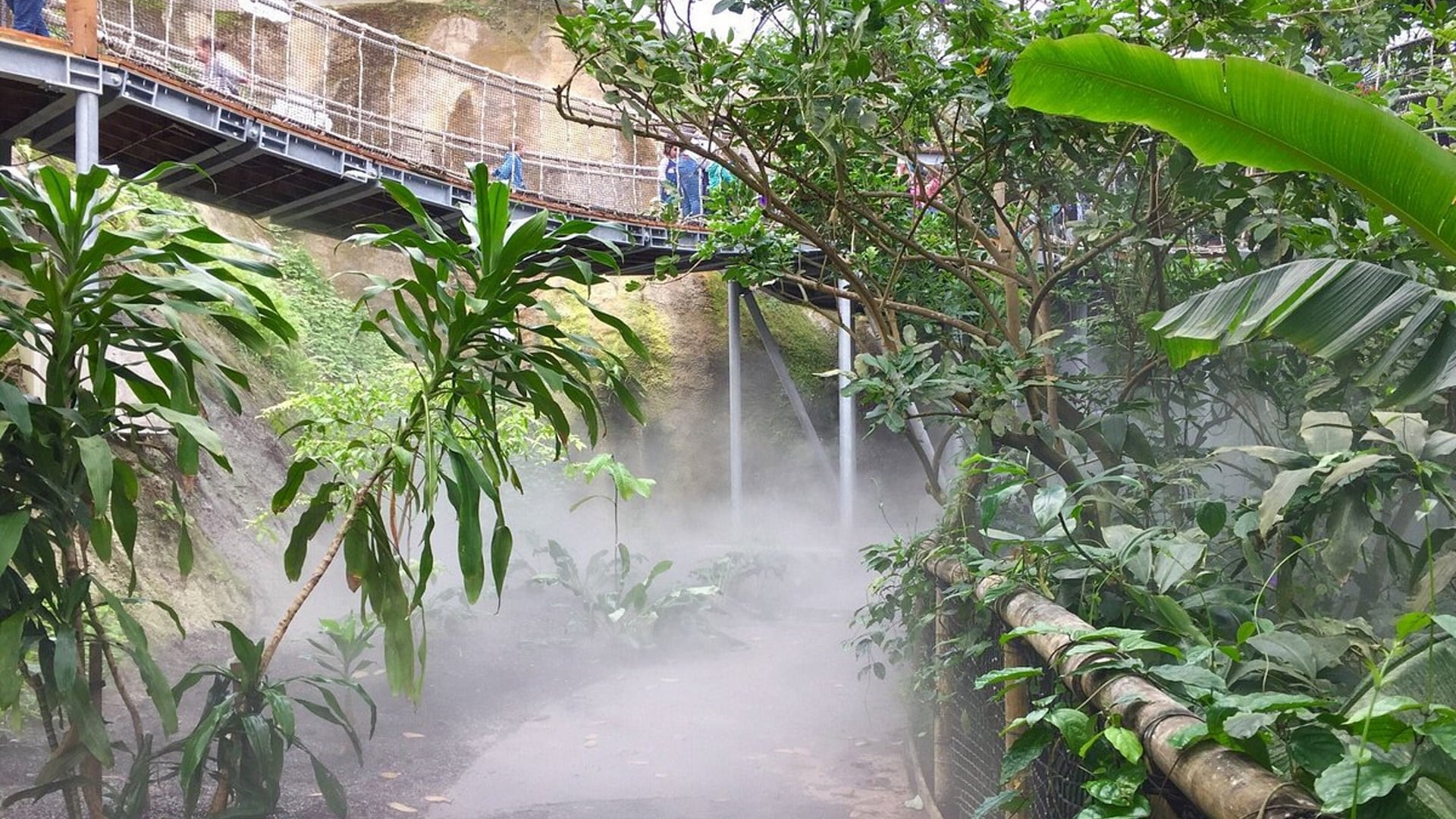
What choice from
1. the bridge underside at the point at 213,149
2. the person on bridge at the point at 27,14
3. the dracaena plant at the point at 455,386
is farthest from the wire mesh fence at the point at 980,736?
the person on bridge at the point at 27,14

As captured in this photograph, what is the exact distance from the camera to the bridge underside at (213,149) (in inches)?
219

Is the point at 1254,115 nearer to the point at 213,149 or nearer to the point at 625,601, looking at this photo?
the point at 625,601

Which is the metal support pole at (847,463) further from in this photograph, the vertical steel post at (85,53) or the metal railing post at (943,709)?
the metal railing post at (943,709)

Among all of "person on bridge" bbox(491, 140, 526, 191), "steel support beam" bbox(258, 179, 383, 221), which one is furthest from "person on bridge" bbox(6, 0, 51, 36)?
"person on bridge" bbox(491, 140, 526, 191)

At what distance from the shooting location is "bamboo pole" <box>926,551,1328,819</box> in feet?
3.83

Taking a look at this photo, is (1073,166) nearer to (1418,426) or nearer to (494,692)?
(1418,426)

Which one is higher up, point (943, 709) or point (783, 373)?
point (783, 373)

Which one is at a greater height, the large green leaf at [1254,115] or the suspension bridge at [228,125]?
the suspension bridge at [228,125]

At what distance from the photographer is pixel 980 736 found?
9.88ft

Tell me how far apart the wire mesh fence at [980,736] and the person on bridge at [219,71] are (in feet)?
18.9

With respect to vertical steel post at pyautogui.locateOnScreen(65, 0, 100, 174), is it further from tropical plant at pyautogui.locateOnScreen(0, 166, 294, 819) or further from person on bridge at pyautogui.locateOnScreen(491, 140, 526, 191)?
person on bridge at pyautogui.locateOnScreen(491, 140, 526, 191)

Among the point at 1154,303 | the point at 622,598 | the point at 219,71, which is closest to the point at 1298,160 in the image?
the point at 1154,303

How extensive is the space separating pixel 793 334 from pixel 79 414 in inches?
Result: 451

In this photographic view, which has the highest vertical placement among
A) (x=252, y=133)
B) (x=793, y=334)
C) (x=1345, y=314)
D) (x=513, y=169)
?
(x=513, y=169)
